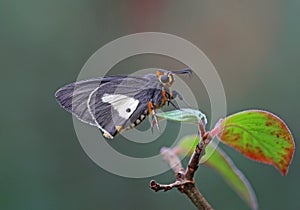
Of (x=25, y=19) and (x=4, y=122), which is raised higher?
(x=25, y=19)

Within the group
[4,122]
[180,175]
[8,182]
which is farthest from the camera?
[4,122]

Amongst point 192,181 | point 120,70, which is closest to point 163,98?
point 192,181

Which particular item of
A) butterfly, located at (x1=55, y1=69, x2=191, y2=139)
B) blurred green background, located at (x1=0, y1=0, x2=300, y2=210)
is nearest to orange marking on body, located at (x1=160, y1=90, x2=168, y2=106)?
butterfly, located at (x1=55, y1=69, x2=191, y2=139)

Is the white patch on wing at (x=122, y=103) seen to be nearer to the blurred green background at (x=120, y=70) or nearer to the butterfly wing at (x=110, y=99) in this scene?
the butterfly wing at (x=110, y=99)

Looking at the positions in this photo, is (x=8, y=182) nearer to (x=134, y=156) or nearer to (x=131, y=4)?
(x=134, y=156)

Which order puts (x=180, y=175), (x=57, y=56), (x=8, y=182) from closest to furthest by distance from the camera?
(x=180, y=175), (x=8, y=182), (x=57, y=56)

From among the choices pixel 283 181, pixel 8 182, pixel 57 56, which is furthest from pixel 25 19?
pixel 283 181

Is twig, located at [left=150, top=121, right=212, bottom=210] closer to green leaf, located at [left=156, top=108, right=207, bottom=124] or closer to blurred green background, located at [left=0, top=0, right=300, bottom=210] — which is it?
green leaf, located at [left=156, top=108, right=207, bottom=124]
